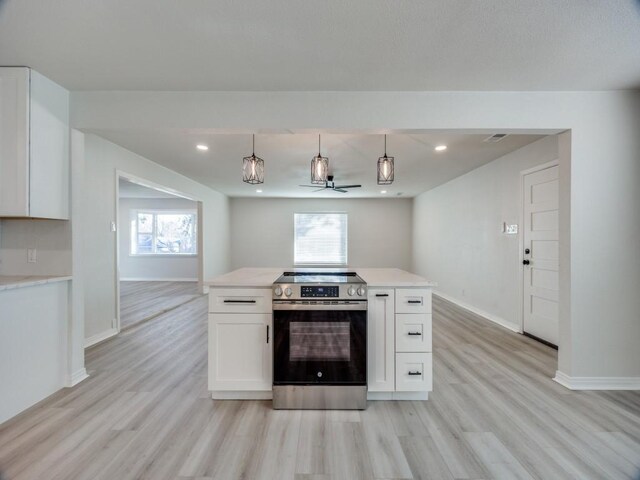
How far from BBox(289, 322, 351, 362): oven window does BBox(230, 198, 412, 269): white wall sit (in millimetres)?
5876

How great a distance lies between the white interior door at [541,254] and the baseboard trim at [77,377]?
483cm

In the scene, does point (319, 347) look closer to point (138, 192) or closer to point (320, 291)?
point (320, 291)

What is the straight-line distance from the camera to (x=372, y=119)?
2.39 metres

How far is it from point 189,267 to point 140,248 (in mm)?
1542

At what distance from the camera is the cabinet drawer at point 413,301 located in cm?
219

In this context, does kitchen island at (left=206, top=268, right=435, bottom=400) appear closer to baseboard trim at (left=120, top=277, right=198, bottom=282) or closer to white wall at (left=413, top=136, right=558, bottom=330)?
white wall at (left=413, top=136, right=558, bottom=330)

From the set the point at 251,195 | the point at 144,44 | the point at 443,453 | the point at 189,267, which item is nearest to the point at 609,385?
the point at 443,453

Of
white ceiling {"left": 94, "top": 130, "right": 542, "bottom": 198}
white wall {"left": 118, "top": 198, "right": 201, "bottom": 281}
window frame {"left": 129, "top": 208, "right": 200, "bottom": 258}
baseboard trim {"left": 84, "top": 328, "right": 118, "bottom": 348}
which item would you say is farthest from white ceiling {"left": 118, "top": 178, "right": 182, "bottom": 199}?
baseboard trim {"left": 84, "top": 328, "right": 118, "bottom": 348}

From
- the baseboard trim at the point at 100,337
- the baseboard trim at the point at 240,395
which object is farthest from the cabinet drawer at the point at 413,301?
the baseboard trim at the point at 100,337

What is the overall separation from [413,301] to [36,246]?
317 centimetres

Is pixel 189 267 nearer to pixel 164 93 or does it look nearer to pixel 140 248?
pixel 140 248

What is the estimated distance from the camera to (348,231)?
26.0 feet

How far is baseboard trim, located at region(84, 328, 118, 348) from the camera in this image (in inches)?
129

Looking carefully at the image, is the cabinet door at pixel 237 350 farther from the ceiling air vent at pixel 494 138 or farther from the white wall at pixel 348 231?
the white wall at pixel 348 231
